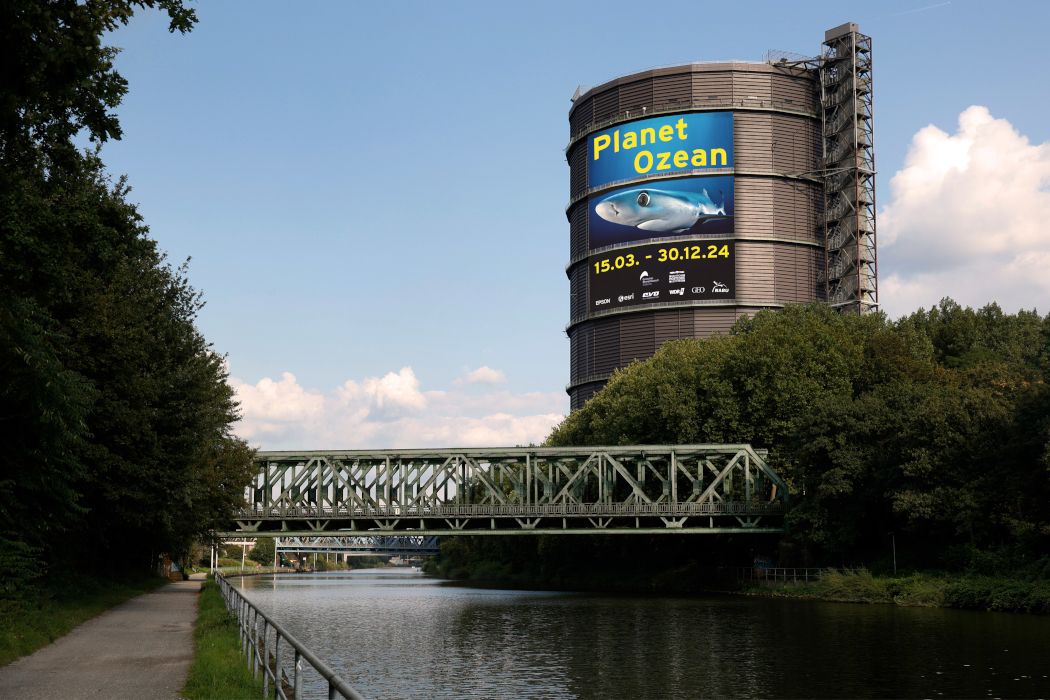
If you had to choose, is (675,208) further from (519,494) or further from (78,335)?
(78,335)

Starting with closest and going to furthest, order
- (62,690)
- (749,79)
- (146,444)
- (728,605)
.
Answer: (62,690) → (146,444) → (728,605) → (749,79)

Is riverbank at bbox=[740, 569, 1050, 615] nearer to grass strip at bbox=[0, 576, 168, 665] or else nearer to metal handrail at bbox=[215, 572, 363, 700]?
metal handrail at bbox=[215, 572, 363, 700]

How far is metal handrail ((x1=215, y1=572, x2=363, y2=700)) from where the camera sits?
10539 mm

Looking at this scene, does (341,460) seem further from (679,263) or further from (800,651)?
(800,651)

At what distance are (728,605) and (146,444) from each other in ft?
98.0

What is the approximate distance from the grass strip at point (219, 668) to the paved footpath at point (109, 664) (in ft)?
0.91

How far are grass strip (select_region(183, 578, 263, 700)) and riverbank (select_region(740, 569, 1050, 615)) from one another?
1276 inches

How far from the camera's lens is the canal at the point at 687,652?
2608 centimetres

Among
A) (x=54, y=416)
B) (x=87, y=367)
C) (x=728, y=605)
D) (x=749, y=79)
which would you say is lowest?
(x=728, y=605)

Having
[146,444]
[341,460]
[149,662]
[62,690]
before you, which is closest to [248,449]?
[341,460]

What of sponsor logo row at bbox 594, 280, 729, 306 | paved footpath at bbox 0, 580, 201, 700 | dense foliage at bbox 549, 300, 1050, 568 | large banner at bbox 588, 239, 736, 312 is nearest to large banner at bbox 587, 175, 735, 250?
large banner at bbox 588, 239, 736, 312

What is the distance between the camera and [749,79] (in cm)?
12381

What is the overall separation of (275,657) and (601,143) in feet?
362

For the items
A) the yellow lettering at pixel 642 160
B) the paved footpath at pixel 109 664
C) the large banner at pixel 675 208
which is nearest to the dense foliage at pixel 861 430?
the large banner at pixel 675 208
